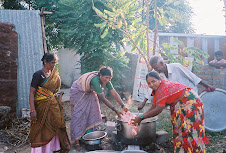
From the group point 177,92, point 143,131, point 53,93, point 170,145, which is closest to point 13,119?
point 53,93

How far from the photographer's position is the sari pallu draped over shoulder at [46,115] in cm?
320

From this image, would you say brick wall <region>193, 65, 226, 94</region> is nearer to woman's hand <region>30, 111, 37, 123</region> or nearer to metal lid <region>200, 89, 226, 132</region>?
metal lid <region>200, 89, 226, 132</region>

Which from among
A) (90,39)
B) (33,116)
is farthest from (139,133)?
(90,39)

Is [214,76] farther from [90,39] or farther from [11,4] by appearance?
[11,4]

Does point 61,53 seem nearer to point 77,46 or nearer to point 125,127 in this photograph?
point 77,46

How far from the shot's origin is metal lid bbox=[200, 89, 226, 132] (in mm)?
4102

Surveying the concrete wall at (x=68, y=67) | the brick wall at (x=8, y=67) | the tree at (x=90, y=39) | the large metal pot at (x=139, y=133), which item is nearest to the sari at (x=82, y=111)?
the large metal pot at (x=139, y=133)

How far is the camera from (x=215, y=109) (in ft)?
13.8

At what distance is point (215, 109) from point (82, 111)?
2.78 metres

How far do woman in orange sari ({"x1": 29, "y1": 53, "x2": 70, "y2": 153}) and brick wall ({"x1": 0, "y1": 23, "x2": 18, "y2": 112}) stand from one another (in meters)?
2.75

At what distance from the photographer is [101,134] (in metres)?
4.04

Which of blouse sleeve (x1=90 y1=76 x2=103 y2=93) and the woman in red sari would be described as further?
blouse sleeve (x1=90 y1=76 x2=103 y2=93)

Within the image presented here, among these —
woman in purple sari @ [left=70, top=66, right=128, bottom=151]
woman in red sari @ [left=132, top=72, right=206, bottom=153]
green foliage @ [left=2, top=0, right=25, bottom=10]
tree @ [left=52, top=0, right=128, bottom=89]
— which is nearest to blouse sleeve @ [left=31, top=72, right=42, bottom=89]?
woman in purple sari @ [left=70, top=66, right=128, bottom=151]

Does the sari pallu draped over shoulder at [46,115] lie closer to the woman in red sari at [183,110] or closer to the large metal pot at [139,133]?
the large metal pot at [139,133]
